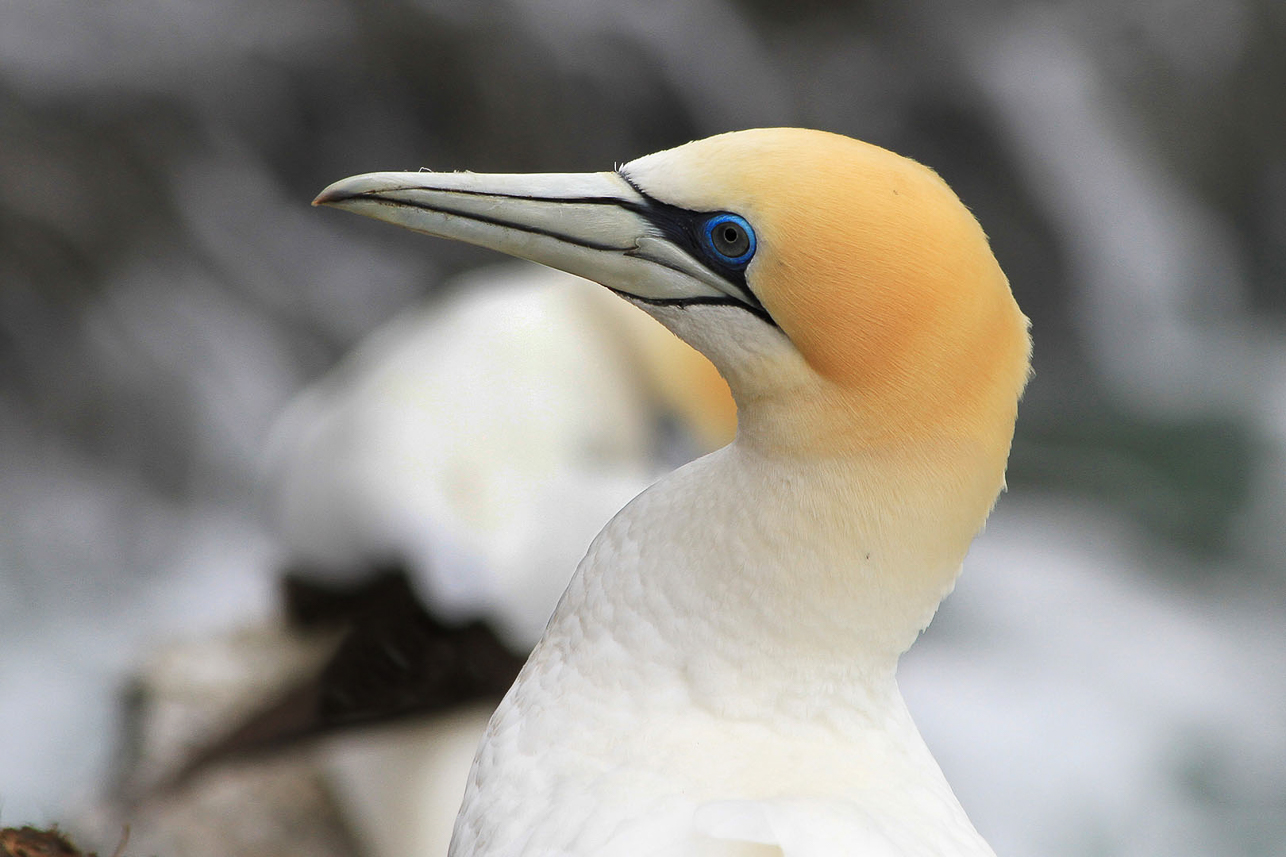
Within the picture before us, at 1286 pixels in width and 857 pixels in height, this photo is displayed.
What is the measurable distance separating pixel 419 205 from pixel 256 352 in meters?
4.98

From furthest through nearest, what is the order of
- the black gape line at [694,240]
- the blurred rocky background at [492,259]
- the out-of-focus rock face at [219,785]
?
the blurred rocky background at [492,259] < the out-of-focus rock face at [219,785] < the black gape line at [694,240]

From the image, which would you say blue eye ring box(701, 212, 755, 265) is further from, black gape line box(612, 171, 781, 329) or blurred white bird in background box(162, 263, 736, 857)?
blurred white bird in background box(162, 263, 736, 857)

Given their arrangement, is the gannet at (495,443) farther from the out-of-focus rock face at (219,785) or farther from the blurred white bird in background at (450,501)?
the out-of-focus rock face at (219,785)

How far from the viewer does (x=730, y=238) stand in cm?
166

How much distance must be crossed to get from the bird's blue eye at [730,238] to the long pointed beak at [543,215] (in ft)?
0.28

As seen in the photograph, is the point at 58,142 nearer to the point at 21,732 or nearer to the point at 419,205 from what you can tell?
the point at 21,732

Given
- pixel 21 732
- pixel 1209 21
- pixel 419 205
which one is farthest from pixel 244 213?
pixel 1209 21

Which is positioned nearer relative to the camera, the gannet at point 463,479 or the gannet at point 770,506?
the gannet at point 770,506

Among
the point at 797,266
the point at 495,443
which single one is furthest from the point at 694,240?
the point at 495,443

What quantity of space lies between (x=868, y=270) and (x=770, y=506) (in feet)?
1.30

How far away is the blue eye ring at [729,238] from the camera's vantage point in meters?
1.64

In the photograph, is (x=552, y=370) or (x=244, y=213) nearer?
(x=552, y=370)

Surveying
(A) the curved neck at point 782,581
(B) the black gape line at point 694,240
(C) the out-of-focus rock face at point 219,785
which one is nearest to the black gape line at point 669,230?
(B) the black gape line at point 694,240

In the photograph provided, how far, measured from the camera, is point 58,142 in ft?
19.4
